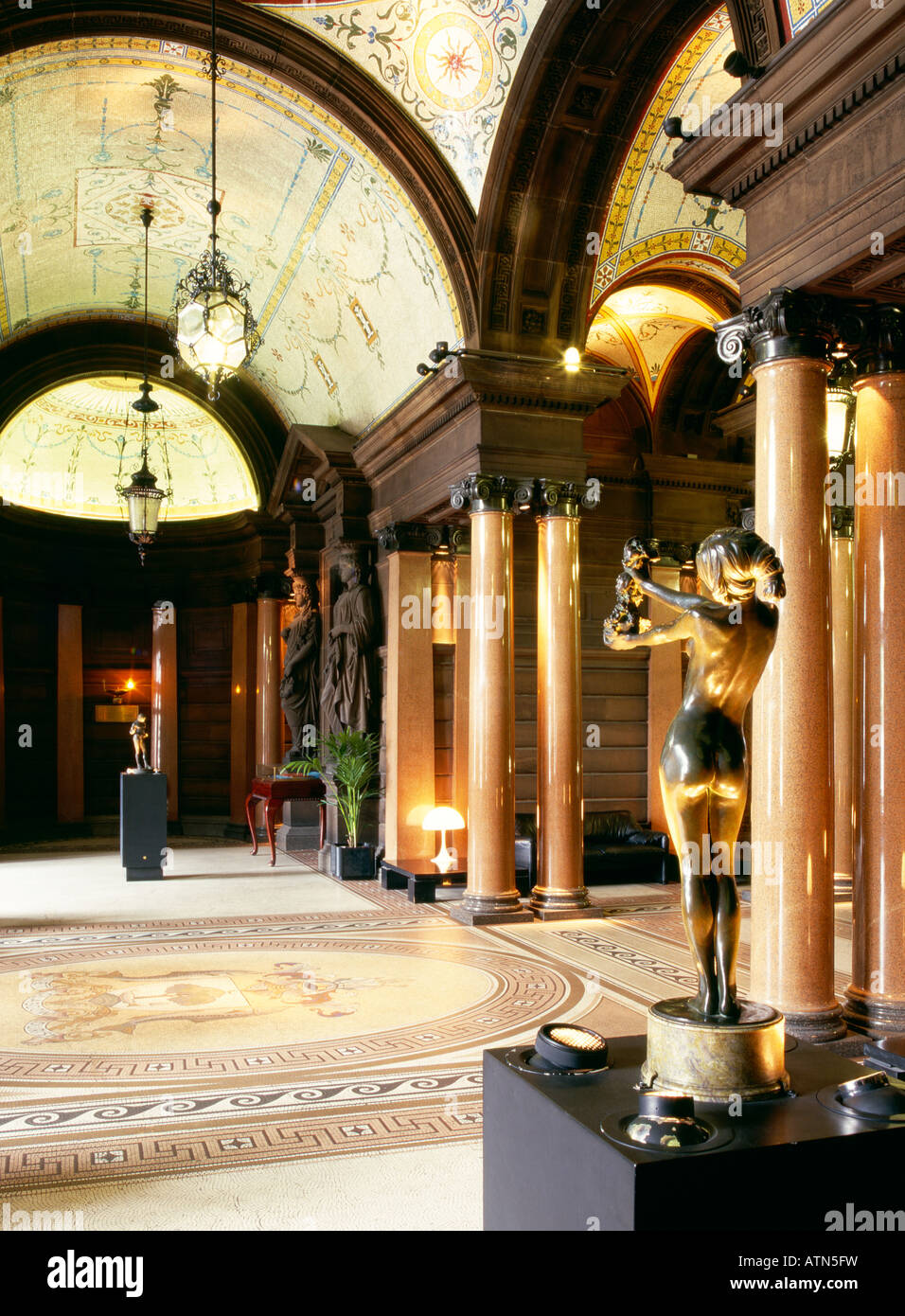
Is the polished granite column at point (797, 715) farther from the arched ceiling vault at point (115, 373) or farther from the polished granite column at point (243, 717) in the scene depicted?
the polished granite column at point (243, 717)

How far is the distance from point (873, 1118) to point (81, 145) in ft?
39.2

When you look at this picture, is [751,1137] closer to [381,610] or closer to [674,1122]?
[674,1122]

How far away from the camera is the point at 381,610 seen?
45.3ft

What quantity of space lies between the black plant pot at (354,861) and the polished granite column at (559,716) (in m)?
3.11

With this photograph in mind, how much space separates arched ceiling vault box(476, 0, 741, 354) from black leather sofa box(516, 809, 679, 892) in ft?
18.0

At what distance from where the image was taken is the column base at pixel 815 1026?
530 centimetres

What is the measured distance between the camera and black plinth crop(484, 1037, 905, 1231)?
2.48 m

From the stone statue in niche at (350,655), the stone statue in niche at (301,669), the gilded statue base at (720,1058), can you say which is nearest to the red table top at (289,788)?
the stone statue in niche at (350,655)

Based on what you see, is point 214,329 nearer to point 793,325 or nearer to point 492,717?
point 793,325

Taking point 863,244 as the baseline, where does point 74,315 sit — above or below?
above

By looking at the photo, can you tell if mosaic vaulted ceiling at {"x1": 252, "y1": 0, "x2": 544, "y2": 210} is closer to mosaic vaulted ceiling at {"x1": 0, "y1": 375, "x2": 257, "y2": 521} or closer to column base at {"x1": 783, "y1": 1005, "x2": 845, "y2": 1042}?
column base at {"x1": 783, "y1": 1005, "x2": 845, "y2": 1042}

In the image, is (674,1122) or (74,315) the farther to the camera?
(74,315)

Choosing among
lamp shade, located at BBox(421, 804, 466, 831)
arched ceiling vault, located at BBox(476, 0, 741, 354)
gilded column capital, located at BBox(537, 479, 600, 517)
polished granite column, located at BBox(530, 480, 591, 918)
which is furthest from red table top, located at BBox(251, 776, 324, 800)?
arched ceiling vault, located at BBox(476, 0, 741, 354)
